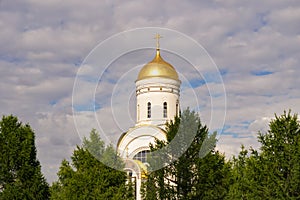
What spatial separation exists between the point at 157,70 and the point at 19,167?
19.7m

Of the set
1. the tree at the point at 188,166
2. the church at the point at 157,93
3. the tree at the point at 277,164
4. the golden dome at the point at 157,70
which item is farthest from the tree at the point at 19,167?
the golden dome at the point at 157,70

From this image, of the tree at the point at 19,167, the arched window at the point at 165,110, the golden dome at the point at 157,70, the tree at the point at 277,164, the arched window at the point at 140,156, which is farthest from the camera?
the arched window at the point at 165,110

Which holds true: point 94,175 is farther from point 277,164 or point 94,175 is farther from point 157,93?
point 157,93

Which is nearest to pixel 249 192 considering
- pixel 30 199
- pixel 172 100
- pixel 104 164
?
pixel 104 164

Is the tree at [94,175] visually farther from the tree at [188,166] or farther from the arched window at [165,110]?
the arched window at [165,110]

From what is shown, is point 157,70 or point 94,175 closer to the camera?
point 94,175

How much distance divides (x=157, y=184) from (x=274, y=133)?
6116 millimetres

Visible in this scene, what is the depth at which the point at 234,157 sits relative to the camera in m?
31.6

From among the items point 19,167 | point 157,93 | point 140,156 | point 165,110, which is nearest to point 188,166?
point 19,167

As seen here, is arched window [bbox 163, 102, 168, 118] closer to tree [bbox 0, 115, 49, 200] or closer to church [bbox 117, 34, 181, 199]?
church [bbox 117, 34, 181, 199]

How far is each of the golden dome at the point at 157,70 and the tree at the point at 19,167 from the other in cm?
1825

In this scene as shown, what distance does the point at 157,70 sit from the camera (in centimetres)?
4191

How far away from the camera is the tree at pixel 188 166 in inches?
867

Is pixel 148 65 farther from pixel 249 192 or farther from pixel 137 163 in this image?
pixel 249 192
